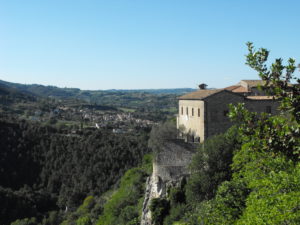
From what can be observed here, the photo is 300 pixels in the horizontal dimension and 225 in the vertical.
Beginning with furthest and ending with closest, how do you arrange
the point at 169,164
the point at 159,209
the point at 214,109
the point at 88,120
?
the point at 88,120 < the point at 214,109 < the point at 169,164 < the point at 159,209

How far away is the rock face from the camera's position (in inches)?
970

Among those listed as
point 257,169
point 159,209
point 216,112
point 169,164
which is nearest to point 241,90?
point 216,112

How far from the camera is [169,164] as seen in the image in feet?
83.1

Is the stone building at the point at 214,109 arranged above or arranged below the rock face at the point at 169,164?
above

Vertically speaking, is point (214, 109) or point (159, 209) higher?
point (214, 109)

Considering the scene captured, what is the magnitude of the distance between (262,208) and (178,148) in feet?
43.8

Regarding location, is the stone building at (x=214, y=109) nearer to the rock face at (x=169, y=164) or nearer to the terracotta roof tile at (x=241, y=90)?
the rock face at (x=169, y=164)

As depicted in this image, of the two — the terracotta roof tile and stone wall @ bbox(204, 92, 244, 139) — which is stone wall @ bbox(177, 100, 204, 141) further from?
the terracotta roof tile

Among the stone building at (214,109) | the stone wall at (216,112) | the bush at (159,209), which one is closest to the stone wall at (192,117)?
the stone building at (214,109)

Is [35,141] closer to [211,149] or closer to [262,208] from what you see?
[211,149]

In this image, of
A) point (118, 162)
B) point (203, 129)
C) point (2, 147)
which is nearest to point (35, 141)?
point (2, 147)

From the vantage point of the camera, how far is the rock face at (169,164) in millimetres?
24630

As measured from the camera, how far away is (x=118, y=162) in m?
72.1

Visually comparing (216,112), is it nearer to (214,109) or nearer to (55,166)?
(214,109)
